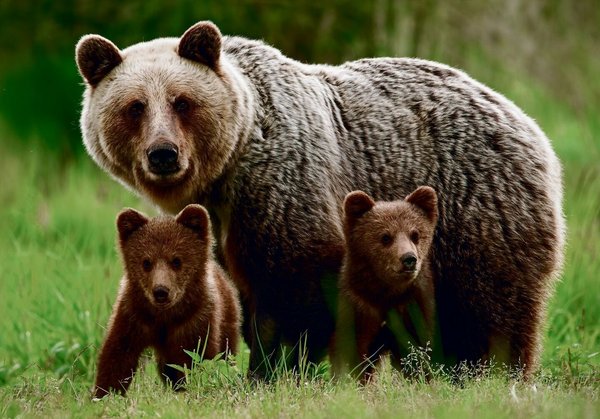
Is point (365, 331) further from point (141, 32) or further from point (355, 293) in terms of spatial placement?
point (141, 32)

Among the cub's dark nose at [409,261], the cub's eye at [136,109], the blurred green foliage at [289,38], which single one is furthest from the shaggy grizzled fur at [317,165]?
the blurred green foliage at [289,38]

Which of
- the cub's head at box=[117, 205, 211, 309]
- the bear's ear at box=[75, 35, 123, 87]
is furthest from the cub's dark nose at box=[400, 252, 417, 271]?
the bear's ear at box=[75, 35, 123, 87]

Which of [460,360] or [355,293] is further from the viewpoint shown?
[460,360]

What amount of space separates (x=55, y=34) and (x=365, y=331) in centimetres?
863

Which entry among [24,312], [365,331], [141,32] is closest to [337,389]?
[365,331]

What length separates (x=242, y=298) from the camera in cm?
679

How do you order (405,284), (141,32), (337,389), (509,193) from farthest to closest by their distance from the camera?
(141,32)
(509,193)
(405,284)
(337,389)

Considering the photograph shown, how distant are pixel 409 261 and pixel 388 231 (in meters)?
0.30

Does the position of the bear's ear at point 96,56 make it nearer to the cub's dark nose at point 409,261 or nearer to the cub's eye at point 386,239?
the cub's eye at point 386,239

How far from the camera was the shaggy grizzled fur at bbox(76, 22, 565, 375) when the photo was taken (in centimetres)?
632

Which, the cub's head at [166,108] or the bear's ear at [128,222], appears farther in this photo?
the cub's head at [166,108]

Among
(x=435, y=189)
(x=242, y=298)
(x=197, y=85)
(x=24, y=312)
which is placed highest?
(x=197, y=85)

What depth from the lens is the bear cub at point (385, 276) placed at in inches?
241

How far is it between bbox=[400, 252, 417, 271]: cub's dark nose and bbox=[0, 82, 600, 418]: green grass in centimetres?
60
